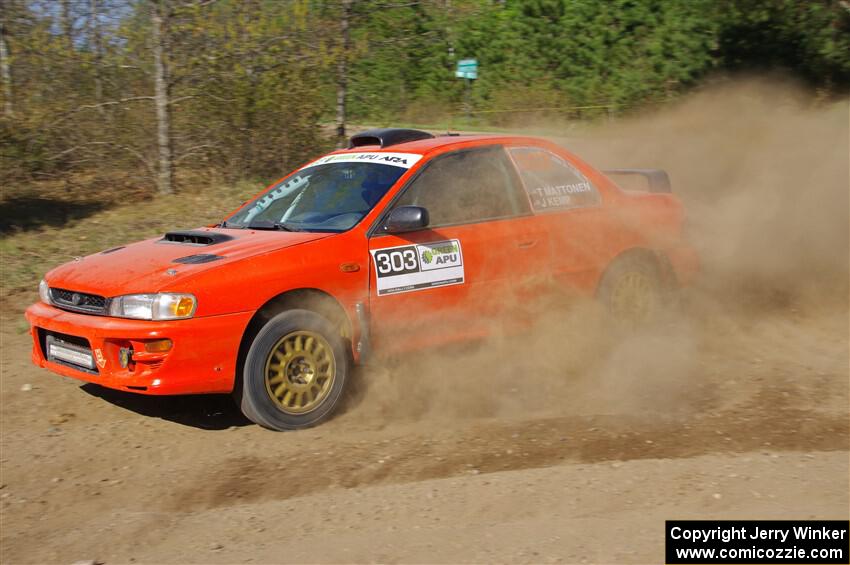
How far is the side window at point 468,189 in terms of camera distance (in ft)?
21.0

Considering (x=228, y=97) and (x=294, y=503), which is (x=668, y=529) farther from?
(x=228, y=97)

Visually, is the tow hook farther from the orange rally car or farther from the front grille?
the front grille

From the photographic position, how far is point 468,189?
6617 millimetres

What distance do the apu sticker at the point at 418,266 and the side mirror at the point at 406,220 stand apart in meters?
0.15

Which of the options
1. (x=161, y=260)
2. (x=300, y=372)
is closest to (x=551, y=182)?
(x=300, y=372)

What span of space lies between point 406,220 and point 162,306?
5.35 feet

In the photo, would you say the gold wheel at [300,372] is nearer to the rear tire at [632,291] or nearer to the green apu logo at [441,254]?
the green apu logo at [441,254]

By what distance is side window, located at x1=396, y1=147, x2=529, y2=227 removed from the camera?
21.0ft

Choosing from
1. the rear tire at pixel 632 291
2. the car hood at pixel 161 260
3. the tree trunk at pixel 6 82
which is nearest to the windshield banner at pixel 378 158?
the car hood at pixel 161 260

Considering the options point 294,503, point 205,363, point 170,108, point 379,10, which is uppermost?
point 379,10

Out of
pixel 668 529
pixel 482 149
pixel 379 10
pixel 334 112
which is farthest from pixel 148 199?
pixel 668 529

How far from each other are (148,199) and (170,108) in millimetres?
1365

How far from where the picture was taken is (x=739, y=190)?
11.3 m

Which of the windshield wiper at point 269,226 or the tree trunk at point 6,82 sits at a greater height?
the tree trunk at point 6,82
